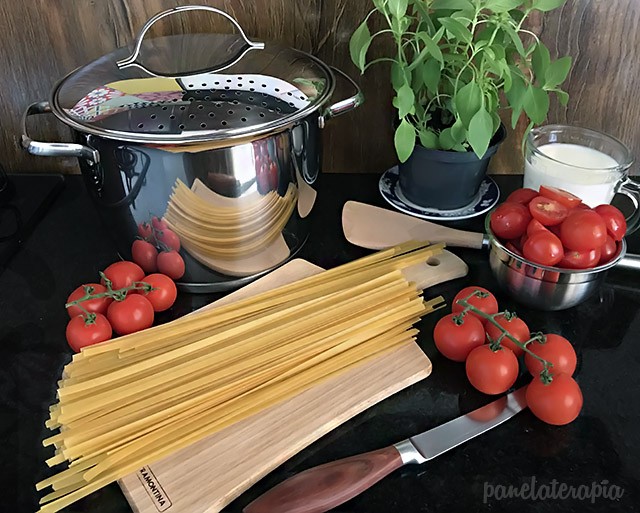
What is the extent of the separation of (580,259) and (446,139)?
0.86 ft

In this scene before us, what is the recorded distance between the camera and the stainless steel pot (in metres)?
0.74

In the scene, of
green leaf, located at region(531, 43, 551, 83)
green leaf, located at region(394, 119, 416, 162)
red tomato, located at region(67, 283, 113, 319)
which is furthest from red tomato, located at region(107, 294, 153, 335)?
green leaf, located at region(531, 43, 551, 83)

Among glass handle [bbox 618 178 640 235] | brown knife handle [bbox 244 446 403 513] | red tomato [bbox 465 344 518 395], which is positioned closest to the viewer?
brown knife handle [bbox 244 446 403 513]

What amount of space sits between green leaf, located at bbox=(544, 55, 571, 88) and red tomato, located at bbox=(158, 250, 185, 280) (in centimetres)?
56

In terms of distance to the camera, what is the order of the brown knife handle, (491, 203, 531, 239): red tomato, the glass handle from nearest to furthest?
the brown knife handle, (491, 203, 531, 239): red tomato, the glass handle

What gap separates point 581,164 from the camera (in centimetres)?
94

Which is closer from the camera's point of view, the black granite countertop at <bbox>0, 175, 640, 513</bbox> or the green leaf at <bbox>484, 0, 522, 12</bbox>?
the black granite countertop at <bbox>0, 175, 640, 513</bbox>

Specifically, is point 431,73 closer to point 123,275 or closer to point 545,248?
point 545,248

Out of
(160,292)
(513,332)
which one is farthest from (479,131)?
(160,292)

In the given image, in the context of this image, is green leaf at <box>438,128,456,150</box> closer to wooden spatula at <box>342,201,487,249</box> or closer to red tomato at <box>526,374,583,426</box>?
wooden spatula at <box>342,201,487,249</box>

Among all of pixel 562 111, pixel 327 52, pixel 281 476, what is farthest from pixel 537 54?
pixel 281 476

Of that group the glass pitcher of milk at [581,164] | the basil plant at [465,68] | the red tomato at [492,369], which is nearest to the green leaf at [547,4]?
the basil plant at [465,68]

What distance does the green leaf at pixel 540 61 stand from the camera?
0.84m

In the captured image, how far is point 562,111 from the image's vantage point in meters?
1.04
